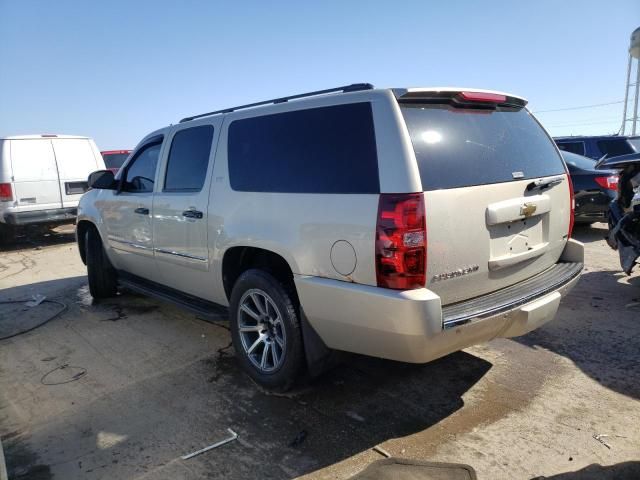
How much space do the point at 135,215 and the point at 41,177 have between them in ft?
20.6

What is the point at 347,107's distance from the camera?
9.81 ft

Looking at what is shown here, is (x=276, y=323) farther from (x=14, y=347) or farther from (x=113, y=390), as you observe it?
(x=14, y=347)

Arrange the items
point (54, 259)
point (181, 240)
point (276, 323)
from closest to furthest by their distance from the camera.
Answer: point (276, 323) < point (181, 240) < point (54, 259)

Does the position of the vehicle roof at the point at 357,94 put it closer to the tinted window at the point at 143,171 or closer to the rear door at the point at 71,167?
the tinted window at the point at 143,171

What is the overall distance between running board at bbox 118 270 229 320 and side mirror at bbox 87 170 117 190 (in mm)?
1018

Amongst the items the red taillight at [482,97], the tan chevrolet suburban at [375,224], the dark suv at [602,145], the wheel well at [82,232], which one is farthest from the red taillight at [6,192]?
the dark suv at [602,145]

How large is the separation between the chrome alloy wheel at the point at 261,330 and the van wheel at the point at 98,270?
9.53 feet

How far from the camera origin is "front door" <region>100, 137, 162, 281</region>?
485 cm

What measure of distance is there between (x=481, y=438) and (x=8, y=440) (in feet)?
9.85

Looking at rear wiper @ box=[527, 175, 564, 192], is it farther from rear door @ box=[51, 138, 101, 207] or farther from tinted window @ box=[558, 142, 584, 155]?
rear door @ box=[51, 138, 101, 207]

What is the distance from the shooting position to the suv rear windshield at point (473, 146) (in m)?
2.77

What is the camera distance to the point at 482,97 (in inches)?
124

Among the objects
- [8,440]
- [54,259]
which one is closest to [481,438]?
[8,440]

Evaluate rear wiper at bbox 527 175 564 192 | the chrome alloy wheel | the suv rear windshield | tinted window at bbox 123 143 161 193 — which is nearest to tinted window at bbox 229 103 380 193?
the suv rear windshield
